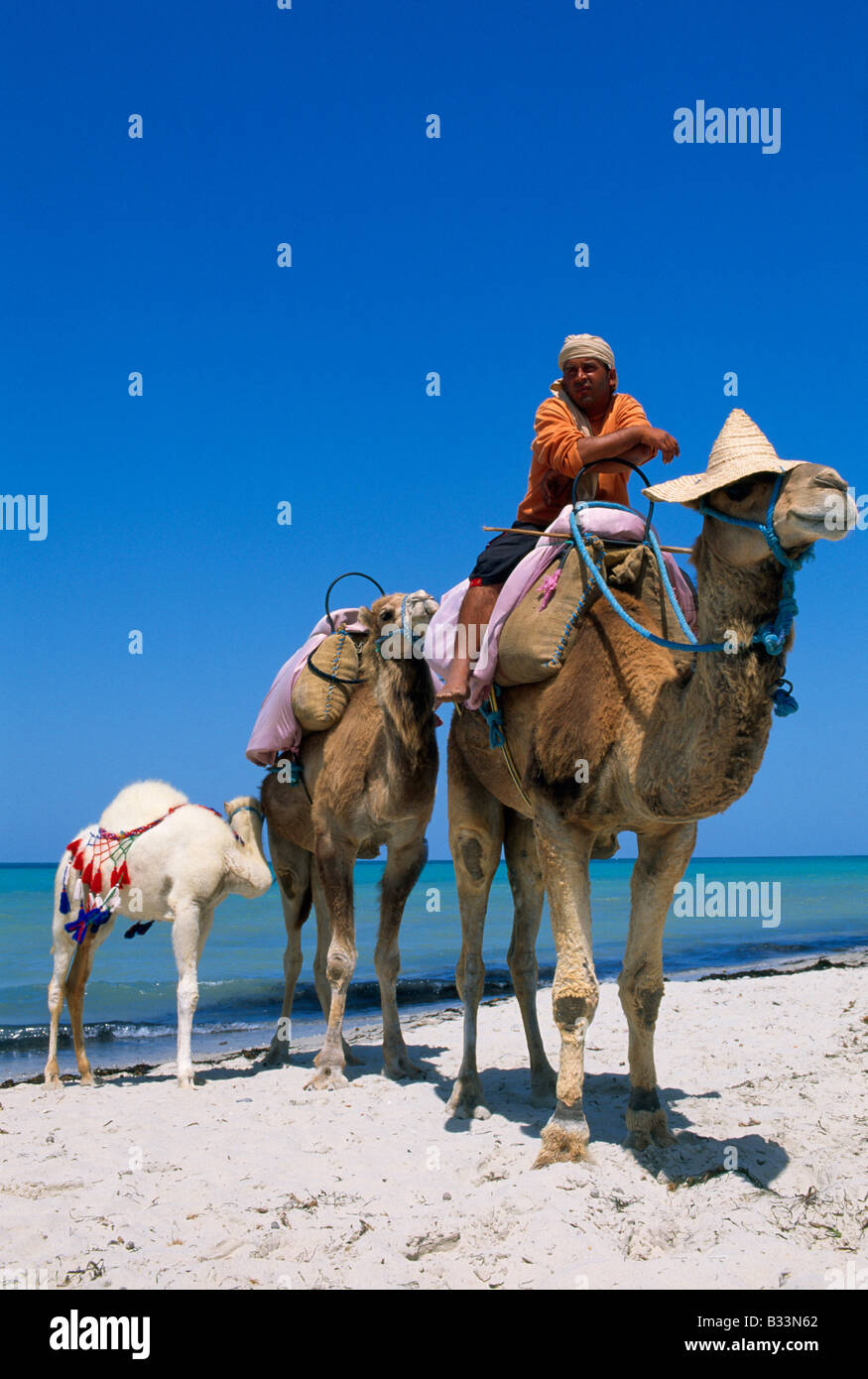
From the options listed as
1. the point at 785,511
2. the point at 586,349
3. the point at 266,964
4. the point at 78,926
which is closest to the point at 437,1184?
the point at 785,511

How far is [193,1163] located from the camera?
5461mm

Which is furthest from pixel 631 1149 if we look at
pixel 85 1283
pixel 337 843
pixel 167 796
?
pixel 167 796

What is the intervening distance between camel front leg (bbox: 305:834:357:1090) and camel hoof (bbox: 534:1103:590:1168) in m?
2.80

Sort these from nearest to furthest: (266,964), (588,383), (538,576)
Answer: (538,576) → (588,383) → (266,964)

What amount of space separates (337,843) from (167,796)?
5.11 ft

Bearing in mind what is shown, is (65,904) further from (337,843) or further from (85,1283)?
(85,1283)

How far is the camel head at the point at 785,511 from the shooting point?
376cm

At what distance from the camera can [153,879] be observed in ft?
25.8

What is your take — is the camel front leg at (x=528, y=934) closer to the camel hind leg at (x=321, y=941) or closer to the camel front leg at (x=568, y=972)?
the camel front leg at (x=568, y=972)

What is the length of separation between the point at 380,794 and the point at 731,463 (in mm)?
4136

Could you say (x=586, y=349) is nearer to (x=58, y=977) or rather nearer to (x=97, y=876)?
(x=97, y=876)

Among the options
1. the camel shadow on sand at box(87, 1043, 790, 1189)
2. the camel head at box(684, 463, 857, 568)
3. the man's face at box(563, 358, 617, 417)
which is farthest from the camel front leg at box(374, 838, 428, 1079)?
the camel head at box(684, 463, 857, 568)

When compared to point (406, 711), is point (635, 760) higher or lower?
lower

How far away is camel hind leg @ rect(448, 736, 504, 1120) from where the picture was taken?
6641 mm
